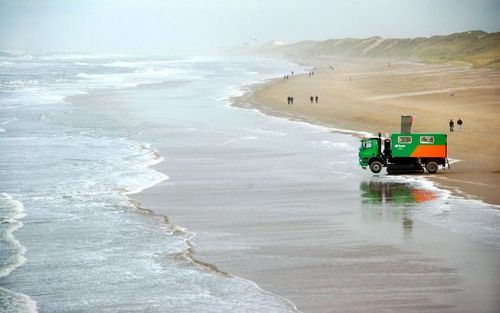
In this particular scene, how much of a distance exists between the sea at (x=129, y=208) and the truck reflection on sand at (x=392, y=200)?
64 mm

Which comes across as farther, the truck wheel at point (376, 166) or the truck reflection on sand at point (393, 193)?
the truck wheel at point (376, 166)

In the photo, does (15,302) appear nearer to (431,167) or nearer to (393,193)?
(393,193)

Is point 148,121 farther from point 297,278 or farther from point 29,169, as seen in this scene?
point 297,278

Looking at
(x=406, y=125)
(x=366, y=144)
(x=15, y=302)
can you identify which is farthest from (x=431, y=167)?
(x=15, y=302)

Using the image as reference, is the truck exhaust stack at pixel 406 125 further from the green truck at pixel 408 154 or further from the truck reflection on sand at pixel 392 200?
the truck reflection on sand at pixel 392 200

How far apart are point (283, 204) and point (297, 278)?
934 centimetres

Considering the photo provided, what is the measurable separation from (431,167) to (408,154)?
3.72ft

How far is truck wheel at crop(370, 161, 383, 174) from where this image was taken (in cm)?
3503

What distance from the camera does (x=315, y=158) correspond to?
1528 inches

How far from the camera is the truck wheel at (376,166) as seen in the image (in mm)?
35031

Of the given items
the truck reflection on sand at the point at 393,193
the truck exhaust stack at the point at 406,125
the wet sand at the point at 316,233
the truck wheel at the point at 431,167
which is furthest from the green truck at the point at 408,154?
the truck reflection on sand at the point at 393,193

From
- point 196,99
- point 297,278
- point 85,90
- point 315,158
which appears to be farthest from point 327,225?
point 85,90

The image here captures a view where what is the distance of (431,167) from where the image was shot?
3497cm

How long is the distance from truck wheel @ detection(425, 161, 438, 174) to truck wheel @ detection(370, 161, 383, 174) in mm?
2015
